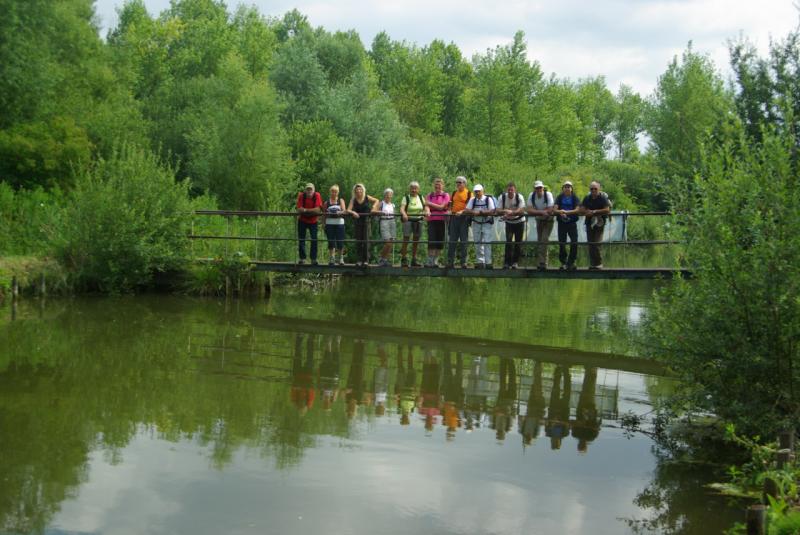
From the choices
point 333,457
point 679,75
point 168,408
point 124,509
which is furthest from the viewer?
point 679,75

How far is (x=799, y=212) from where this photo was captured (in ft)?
27.8

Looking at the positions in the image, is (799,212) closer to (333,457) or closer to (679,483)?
(679,483)

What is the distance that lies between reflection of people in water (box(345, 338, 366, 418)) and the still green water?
56 mm

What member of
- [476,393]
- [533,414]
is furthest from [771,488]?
[476,393]

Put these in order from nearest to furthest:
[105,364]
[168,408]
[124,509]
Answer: [124,509] < [168,408] < [105,364]

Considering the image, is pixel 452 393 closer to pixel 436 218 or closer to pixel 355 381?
pixel 355 381

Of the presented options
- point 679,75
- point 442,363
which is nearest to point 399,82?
point 679,75

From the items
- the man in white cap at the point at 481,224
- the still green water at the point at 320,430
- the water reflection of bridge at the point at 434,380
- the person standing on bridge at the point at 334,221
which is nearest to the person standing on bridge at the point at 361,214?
the person standing on bridge at the point at 334,221

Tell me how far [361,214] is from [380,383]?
647 cm

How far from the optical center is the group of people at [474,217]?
661 inches

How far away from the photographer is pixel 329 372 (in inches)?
514

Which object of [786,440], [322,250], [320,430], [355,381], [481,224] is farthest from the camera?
[322,250]

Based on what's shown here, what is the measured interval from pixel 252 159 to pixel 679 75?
32.9m

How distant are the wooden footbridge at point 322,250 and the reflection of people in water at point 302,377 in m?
3.25
